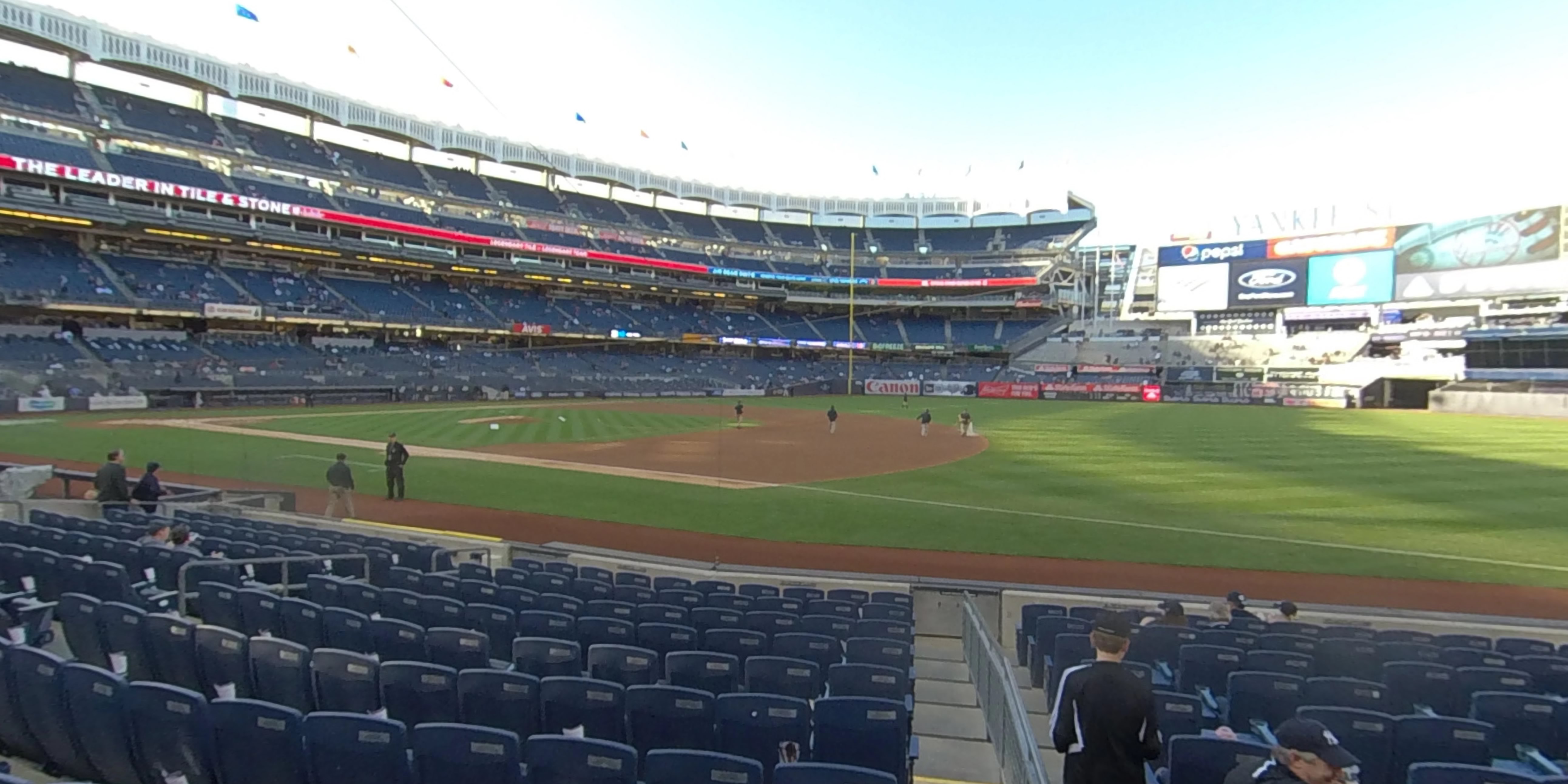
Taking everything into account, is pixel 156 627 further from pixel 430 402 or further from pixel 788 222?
pixel 788 222

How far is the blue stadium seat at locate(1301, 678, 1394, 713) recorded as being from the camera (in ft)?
18.2

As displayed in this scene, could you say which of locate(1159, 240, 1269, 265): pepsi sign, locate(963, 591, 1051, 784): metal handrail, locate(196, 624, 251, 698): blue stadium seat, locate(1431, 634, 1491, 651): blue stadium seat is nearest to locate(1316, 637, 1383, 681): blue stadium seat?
locate(1431, 634, 1491, 651): blue stadium seat

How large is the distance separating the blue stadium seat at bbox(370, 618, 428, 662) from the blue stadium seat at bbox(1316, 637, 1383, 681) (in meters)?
7.50

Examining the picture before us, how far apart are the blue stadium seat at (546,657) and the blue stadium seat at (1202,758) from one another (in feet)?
13.6

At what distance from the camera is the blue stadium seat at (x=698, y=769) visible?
3609 millimetres

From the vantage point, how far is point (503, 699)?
4906mm

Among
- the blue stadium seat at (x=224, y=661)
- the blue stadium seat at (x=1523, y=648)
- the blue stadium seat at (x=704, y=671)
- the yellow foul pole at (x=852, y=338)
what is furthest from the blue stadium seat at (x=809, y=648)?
the yellow foul pole at (x=852, y=338)

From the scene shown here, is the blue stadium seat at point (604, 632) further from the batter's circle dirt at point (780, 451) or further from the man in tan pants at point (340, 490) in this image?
the batter's circle dirt at point (780, 451)

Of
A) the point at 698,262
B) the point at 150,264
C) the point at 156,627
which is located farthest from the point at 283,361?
the point at 156,627

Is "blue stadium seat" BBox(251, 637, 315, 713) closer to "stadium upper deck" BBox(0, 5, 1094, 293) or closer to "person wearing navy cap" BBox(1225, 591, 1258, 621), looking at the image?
→ "person wearing navy cap" BBox(1225, 591, 1258, 621)

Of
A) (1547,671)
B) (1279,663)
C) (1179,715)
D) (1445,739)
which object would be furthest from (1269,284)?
(1179,715)

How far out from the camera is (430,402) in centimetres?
5278

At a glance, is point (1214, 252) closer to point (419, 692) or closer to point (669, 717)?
point (669, 717)

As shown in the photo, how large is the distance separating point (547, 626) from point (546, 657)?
1.00 m
